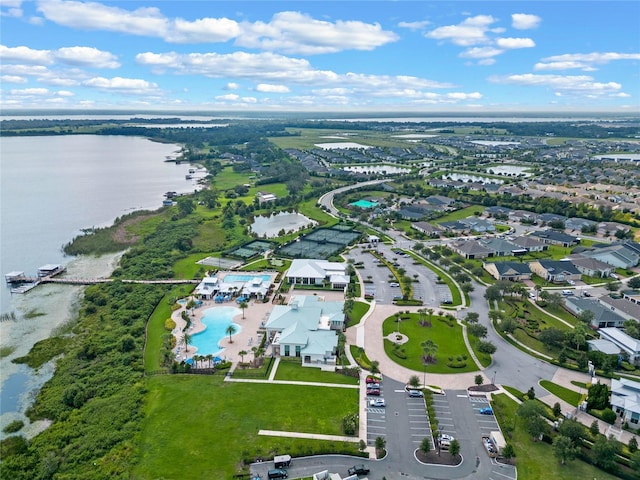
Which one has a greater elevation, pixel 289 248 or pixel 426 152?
pixel 426 152

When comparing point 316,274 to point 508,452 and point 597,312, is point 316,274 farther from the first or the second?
point 508,452

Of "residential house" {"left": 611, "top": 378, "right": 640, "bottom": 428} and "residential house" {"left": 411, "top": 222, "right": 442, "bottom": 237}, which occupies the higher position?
"residential house" {"left": 411, "top": 222, "right": 442, "bottom": 237}

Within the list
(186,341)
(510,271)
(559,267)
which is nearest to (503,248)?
(559,267)

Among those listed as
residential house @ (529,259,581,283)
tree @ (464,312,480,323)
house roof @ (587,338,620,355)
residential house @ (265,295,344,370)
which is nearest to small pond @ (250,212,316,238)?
residential house @ (265,295,344,370)

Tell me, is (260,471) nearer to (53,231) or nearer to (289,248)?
(289,248)

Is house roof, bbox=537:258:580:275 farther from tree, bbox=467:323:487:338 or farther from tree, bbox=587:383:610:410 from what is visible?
tree, bbox=587:383:610:410

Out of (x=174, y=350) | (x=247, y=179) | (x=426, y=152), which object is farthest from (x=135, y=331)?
(x=426, y=152)

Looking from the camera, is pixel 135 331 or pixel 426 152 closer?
pixel 135 331
